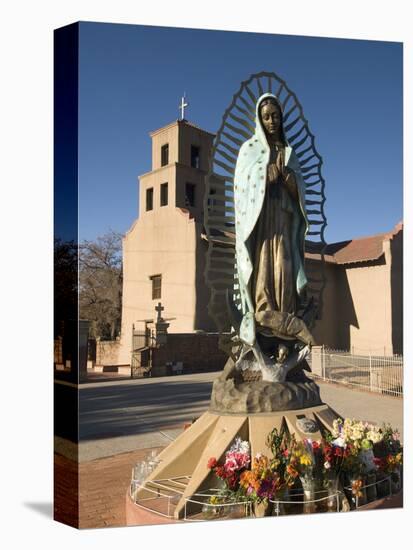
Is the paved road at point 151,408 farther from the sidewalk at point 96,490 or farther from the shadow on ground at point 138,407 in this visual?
the sidewalk at point 96,490

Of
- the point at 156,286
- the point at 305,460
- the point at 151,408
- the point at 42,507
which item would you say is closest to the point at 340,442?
the point at 305,460

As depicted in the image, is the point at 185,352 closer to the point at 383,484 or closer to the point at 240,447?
the point at 383,484

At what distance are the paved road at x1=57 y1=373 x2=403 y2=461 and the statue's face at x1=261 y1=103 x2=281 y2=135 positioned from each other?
4.62 metres

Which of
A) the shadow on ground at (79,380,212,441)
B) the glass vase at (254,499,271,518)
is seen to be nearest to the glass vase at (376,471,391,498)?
the glass vase at (254,499,271,518)

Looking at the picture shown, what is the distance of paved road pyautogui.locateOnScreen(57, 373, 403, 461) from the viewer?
9234 millimetres

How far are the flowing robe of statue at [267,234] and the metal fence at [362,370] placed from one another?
28.6 feet

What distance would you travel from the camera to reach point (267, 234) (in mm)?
6566

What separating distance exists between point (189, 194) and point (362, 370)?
26.6 feet

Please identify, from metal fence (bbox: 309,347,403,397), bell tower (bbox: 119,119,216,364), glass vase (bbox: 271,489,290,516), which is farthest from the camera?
bell tower (bbox: 119,119,216,364)

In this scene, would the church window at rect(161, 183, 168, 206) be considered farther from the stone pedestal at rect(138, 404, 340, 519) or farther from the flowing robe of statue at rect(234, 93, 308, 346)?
the stone pedestal at rect(138, 404, 340, 519)

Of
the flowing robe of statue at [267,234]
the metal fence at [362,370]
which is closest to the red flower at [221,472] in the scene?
the flowing robe of statue at [267,234]

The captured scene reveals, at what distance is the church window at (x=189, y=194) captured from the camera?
66.0 feet

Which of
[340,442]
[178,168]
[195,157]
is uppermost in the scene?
[195,157]

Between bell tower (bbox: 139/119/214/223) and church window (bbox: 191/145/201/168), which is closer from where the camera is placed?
bell tower (bbox: 139/119/214/223)
